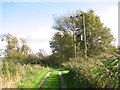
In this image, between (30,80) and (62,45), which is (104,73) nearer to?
(30,80)

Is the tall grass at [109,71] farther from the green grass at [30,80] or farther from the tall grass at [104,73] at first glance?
the green grass at [30,80]

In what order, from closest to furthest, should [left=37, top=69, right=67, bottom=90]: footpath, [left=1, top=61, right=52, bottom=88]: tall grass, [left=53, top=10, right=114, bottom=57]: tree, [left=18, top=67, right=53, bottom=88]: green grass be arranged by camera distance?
1. [left=1, top=61, right=52, bottom=88]: tall grass
2. [left=37, top=69, right=67, bottom=90]: footpath
3. [left=18, top=67, right=53, bottom=88]: green grass
4. [left=53, top=10, right=114, bottom=57]: tree

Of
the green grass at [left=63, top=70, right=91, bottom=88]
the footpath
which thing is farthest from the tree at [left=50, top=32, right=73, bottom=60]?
the green grass at [left=63, top=70, right=91, bottom=88]

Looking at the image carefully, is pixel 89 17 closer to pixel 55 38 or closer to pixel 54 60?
pixel 55 38

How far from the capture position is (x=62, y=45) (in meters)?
22.0

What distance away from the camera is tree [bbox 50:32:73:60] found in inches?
838

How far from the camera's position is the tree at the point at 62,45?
21.3m

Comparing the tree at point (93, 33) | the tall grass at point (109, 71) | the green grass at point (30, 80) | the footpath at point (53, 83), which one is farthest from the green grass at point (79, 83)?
the tree at point (93, 33)

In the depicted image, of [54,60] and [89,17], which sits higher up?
[89,17]

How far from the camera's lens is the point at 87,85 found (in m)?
4.29

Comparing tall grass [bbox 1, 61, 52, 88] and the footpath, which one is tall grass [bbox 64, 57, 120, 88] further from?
tall grass [bbox 1, 61, 52, 88]

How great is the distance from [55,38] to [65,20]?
3.46 m

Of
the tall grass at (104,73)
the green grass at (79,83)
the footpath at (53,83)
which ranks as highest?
the tall grass at (104,73)

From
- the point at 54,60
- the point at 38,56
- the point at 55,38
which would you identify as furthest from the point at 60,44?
the point at 38,56
